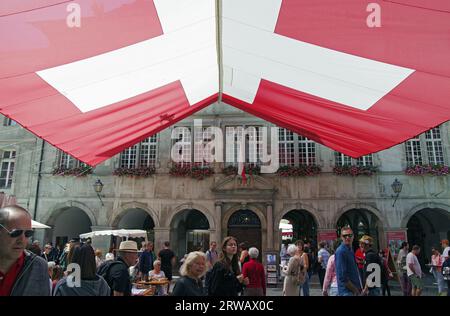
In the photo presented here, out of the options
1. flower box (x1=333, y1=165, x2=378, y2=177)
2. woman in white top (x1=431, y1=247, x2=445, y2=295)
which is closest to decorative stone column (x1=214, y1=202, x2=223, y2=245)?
flower box (x1=333, y1=165, x2=378, y2=177)

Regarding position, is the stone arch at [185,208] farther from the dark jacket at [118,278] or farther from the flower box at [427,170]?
the dark jacket at [118,278]

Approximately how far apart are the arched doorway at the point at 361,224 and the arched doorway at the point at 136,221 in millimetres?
9507

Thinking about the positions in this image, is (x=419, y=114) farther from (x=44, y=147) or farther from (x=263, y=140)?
(x=44, y=147)

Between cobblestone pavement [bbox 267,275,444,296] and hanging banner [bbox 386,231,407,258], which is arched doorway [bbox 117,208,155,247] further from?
hanging banner [bbox 386,231,407,258]

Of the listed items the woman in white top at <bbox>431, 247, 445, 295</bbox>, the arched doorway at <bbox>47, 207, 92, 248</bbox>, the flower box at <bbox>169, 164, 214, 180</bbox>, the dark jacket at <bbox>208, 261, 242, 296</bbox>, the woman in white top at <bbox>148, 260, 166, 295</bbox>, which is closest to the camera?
the dark jacket at <bbox>208, 261, 242, 296</bbox>

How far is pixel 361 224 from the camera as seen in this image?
1745cm

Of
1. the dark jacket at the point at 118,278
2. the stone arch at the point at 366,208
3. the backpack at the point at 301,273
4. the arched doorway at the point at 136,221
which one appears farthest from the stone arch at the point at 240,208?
the dark jacket at the point at 118,278

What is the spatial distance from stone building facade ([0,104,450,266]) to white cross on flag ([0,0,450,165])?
9241 mm

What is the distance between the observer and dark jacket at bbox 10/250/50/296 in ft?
6.10

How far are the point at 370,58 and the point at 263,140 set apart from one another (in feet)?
40.2

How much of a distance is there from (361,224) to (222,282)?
15.3m

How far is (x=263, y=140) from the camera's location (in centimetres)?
1559

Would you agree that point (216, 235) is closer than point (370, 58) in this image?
No

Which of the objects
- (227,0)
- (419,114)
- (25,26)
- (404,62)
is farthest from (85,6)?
(419,114)
